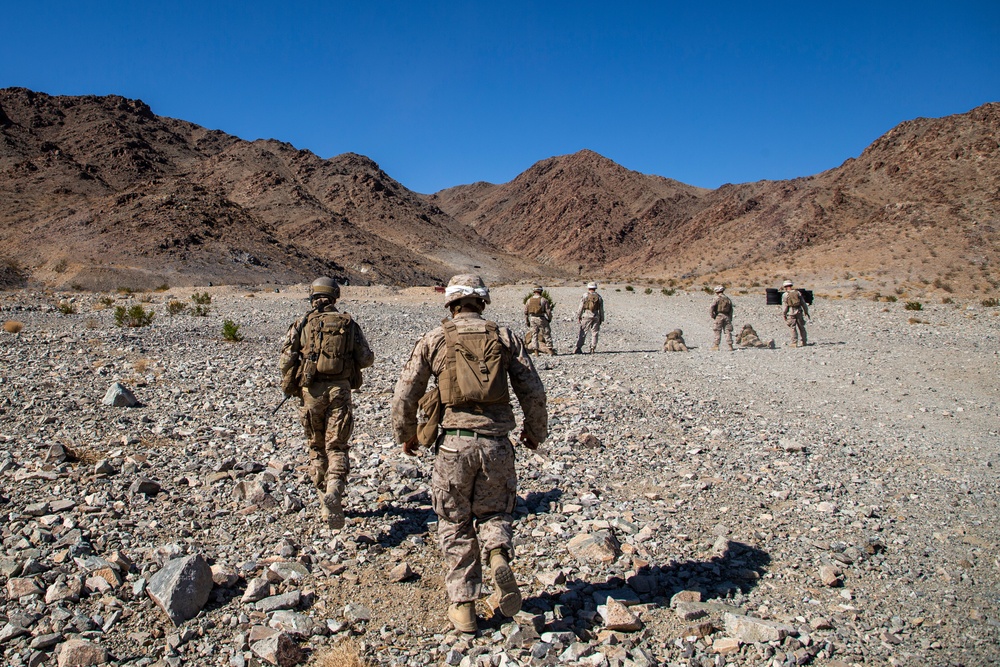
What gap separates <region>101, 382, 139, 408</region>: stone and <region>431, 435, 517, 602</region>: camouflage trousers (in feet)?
22.0

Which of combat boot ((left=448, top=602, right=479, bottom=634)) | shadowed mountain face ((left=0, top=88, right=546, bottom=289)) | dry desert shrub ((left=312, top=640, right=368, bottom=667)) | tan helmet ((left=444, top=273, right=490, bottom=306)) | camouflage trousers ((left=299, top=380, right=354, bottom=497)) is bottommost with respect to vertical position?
dry desert shrub ((left=312, top=640, right=368, bottom=667))

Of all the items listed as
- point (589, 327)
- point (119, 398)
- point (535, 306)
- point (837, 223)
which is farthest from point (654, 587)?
point (837, 223)

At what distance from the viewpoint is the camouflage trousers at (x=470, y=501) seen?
13.1 ft

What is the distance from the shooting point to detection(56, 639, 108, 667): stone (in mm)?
3531

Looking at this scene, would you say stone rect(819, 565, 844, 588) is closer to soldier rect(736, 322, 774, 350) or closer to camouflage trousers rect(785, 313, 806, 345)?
soldier rect(736, 322, 774, 350)

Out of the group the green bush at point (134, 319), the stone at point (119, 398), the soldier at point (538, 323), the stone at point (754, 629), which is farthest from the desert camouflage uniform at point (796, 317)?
the green bush at point (134, 319)

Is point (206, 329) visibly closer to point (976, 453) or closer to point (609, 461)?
point (609, 461)

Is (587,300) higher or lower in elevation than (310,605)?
higher

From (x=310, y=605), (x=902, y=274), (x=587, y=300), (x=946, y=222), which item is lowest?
(x=310, y=605)

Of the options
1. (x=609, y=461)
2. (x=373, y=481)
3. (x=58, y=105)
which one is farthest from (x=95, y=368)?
(x=58, y=105)

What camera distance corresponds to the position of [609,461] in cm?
707

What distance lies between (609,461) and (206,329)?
1615 cm

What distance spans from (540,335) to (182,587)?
12.3 m

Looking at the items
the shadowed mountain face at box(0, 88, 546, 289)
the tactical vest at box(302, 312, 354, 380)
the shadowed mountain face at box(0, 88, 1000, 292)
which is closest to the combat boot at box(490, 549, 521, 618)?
the tactical vest at box(302, 312, 354, 380)
